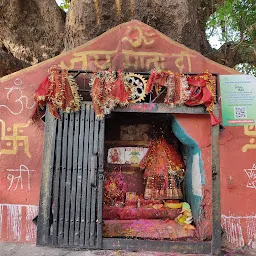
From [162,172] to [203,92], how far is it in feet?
6.07

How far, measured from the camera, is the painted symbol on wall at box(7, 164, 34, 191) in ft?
17.0

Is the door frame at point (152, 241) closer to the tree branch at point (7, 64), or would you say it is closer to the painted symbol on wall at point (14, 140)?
the painted symbol on wall at point (14, 140)

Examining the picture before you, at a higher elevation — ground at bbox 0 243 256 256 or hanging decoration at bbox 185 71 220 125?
hanging decoration at bbox 185 71 220 125

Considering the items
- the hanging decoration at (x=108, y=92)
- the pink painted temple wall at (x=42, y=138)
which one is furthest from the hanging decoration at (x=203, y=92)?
the hanging decoration at (x=108, y=92)

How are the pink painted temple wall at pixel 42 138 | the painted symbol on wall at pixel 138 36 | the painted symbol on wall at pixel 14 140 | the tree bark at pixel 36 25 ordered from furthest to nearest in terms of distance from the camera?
the tree bark at pixel 36 25 → the painted symbol on wall at pixel 138 36 → the painted symbol on wall at pixel 14 140 → the pink painted temple wall at pixel 42 138

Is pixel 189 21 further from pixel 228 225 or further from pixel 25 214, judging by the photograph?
pixel 25 214

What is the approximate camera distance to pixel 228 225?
5.11 metres

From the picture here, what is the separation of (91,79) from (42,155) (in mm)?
1386

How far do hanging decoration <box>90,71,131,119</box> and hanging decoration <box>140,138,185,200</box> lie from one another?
1.66m

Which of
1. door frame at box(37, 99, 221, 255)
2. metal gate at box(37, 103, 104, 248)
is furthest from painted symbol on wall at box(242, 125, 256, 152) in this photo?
metal gate at box(37, 103, 104, 248)

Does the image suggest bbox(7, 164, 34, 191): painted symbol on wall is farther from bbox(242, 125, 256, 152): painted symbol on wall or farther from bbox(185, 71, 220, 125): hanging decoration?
bbox(242, 125, 256, 152): painted symbol on wall

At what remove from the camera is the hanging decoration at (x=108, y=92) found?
4828 mm

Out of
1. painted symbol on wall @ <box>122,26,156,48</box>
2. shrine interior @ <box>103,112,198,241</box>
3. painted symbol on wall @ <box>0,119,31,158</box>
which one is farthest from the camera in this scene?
shrine interior @ <box>103,112,198,241</box>

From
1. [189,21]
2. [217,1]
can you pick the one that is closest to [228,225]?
[189,21]
